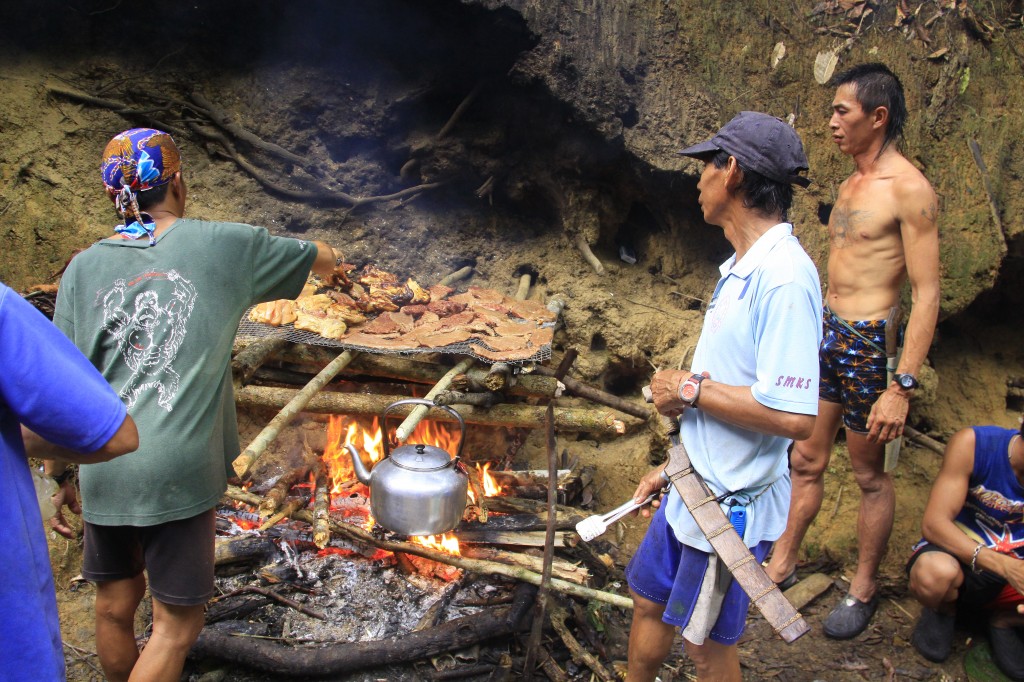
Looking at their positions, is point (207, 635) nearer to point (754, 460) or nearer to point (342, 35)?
point (754, 460)

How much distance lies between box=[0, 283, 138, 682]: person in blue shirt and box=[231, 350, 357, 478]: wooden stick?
4.88 feet

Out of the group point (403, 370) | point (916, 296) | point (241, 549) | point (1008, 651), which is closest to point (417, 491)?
point (241, 549)

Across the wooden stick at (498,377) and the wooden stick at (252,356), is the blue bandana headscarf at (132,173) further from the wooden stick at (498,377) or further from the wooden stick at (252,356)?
the wooden stick at (498,377)

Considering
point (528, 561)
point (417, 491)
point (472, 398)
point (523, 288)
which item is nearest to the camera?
point (417, 491)

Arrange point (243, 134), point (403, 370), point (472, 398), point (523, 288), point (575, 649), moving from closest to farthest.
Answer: point (575, 649), point (472, 398), point (403, 370), point (243, 134), point (523, 288)

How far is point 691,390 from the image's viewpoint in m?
2.27

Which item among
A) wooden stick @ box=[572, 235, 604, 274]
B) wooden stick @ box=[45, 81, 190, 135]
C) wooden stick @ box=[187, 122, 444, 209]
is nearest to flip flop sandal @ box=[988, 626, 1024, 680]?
wooden stick @ box=[572, 235, 604, 274]

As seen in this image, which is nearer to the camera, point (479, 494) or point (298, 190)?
point (479, 494)

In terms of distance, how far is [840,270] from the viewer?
404 cm

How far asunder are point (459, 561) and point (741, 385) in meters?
2.20

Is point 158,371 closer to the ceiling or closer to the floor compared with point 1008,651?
closer to the ceiling

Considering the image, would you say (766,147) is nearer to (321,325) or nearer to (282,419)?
(282,419)

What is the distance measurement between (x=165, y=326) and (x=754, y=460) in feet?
7.14

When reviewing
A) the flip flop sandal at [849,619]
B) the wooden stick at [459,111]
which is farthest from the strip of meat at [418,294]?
the flip flop sandal at [849,619]
